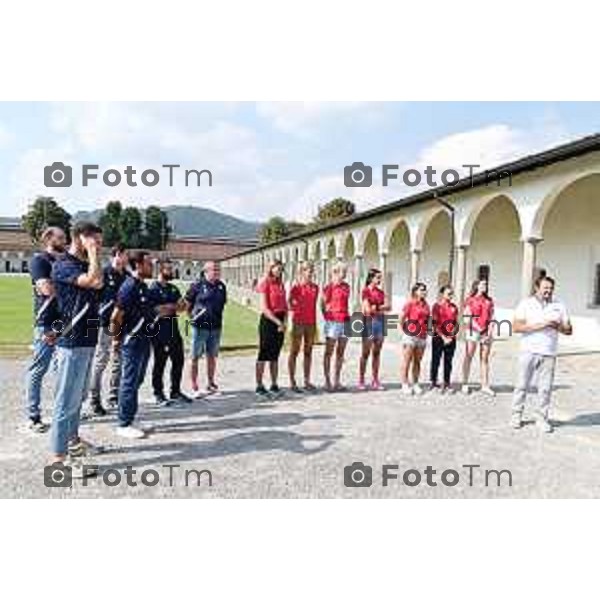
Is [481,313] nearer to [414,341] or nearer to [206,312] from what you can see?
[414,341]

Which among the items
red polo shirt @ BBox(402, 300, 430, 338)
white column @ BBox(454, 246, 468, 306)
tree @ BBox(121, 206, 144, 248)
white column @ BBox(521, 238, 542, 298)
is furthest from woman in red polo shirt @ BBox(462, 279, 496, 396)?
tree @ BBox(121, 206, 144, 248)

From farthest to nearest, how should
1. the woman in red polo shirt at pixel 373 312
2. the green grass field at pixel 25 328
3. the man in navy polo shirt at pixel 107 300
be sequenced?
the green grass field at pixel 25 328 < the woman in red polo shirt at pixel 373 312 < the man in navy polo shirt at pixel 107 300

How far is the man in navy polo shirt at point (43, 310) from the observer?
5.89 metres

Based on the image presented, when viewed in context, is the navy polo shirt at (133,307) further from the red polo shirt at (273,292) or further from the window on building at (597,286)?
the window on building at (597,286)

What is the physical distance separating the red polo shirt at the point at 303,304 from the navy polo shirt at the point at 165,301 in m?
1.57

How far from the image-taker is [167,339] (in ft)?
25.3

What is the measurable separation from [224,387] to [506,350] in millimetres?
8405

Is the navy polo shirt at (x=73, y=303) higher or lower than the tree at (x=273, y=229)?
lower

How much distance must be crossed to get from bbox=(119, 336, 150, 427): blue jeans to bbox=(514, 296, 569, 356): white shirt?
4.08 metres

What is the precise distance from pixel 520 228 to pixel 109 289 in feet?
48.8

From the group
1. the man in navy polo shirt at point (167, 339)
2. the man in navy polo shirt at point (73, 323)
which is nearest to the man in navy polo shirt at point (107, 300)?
the man in navy polo shirt at point (167, 339)

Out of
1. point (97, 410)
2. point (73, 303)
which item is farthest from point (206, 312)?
point (73, 303)

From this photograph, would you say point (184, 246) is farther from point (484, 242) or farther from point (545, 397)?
point (545, 397)

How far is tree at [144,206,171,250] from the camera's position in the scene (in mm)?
99188
